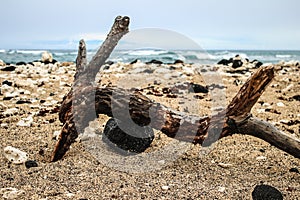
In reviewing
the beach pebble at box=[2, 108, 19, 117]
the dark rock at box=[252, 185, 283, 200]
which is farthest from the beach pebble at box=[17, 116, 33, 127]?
the dark rock at box=[252, 185, 283, 200]

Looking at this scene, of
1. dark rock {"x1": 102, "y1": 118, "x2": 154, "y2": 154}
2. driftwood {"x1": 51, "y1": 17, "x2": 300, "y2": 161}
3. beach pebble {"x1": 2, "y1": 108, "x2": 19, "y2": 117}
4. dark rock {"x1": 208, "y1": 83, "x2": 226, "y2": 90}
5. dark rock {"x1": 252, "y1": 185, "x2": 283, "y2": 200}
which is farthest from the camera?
dark rock {"x1": 208, "y1": 83, "x2": 226, "y2": 90}

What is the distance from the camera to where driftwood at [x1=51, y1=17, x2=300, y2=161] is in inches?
124

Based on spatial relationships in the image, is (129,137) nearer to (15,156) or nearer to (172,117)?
(172,117)

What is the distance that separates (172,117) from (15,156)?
5.37 feet

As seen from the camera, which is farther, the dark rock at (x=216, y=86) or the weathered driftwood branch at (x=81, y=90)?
the dark rock at (x=216, y=86)

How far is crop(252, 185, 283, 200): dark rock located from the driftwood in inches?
20.2

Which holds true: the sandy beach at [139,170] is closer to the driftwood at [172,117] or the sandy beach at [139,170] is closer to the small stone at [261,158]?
the small stone at [261,158]

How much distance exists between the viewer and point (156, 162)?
3430mm

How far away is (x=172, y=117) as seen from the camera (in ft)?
11.1

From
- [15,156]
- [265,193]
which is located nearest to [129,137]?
[15,156]

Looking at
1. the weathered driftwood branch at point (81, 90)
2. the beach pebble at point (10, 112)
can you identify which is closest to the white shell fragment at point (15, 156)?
the weathered driftwood branch at point (81, 90)

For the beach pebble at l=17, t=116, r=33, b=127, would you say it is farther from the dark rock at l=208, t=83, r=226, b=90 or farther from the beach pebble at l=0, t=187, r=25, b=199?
the dark rock at l=208, t=83, r=226, b=90

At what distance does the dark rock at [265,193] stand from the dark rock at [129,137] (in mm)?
1319

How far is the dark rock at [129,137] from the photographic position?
3625mm
